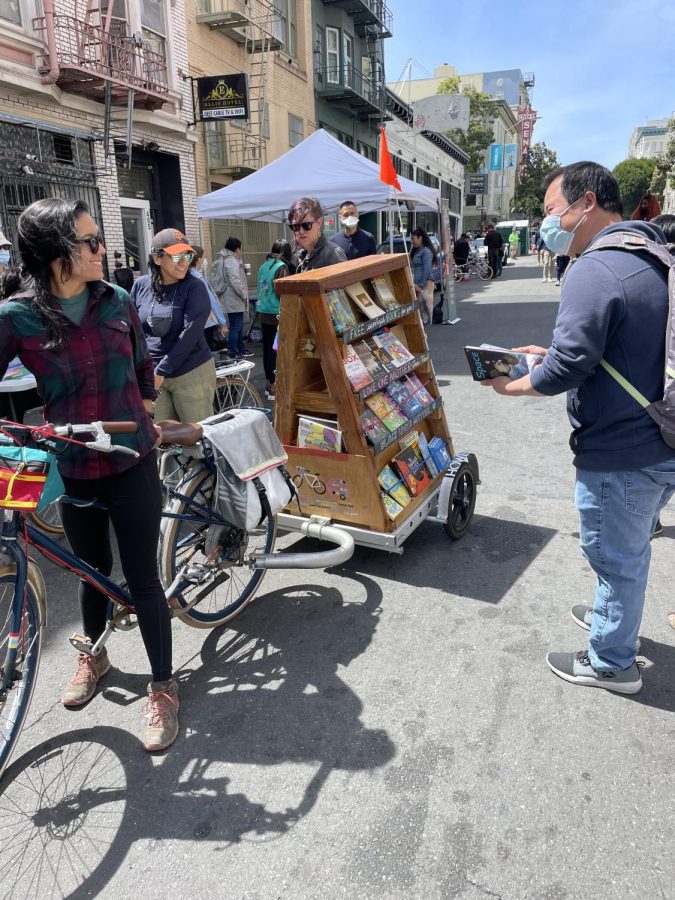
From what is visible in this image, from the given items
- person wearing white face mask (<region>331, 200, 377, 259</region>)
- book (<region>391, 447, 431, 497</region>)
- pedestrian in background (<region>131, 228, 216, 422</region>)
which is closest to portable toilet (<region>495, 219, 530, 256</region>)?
person wearing white face mask (<region>331, 200, 377, 259</region>)

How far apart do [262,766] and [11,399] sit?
132 inches

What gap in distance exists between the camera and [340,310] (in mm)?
3645

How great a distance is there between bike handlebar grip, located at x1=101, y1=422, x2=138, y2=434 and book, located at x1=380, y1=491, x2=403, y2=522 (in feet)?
5.77

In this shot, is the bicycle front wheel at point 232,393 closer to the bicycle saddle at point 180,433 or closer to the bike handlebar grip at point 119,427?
the bicycle saddle at point 180,433

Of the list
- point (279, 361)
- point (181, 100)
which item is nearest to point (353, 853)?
point (279, 361)

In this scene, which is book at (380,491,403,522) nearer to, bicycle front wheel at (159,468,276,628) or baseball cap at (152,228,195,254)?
bicycle front wheel at (159,468,276,628)

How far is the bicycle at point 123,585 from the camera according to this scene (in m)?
2.38

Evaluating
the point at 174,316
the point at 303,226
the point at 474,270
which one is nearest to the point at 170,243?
the point at 174,316

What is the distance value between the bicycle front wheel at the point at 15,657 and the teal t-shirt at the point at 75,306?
960 mm

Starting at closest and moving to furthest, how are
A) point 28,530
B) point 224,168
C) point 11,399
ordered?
point 28,530 → point 11,399 → point 224,168

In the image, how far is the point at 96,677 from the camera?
118 inches

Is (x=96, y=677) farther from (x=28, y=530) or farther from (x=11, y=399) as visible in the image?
(x=11, y=399)

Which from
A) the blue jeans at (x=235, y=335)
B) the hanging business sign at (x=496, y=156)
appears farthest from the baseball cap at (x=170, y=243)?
the hanging business sign at (x=496, y=156)

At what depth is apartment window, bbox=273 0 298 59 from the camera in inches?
731
